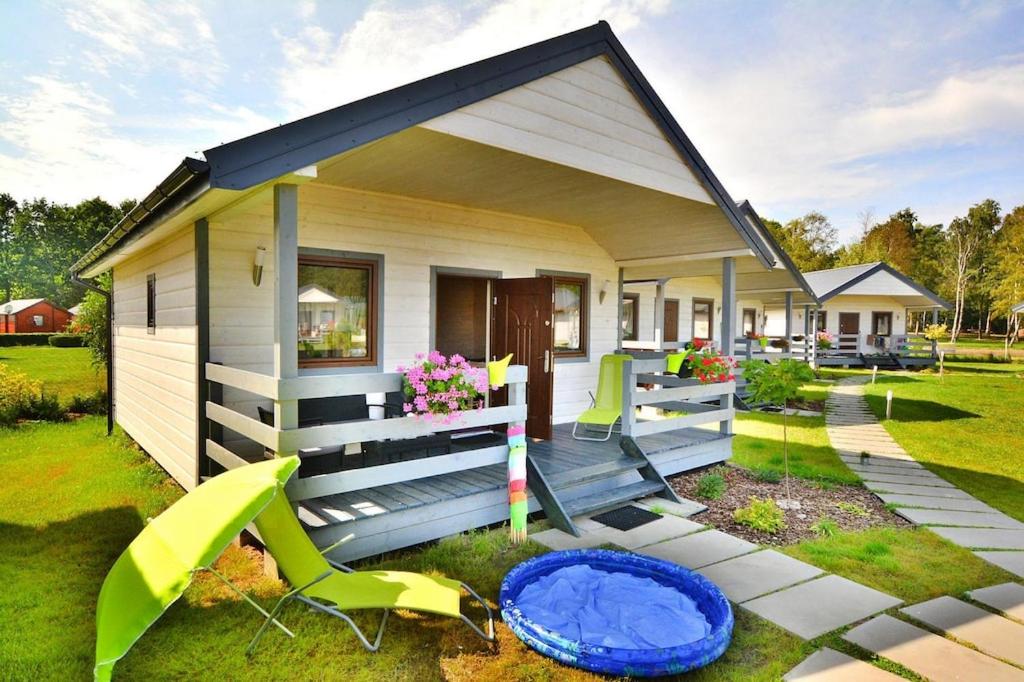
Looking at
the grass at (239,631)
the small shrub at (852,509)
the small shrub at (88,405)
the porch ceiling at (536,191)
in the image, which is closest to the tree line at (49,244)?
the small shrub at (88,405)

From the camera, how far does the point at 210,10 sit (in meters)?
7.85

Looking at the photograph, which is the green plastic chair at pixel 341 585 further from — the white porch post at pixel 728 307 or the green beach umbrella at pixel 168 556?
the white porch post at pixel 728 307

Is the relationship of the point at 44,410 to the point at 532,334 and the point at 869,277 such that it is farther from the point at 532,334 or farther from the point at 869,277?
the point at 869,277

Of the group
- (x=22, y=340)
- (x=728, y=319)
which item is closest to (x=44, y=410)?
(x=728, y=319)

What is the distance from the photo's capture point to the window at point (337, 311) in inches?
227

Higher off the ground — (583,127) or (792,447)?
(583,127)

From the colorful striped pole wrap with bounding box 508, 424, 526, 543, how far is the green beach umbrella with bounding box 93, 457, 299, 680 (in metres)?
2.21

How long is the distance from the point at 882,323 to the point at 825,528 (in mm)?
27966

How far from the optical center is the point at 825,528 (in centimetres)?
520

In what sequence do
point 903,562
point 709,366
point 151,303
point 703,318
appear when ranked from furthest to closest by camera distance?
1. point 703,318
2. point 151,303
3. point 709,366
4. point 903,562

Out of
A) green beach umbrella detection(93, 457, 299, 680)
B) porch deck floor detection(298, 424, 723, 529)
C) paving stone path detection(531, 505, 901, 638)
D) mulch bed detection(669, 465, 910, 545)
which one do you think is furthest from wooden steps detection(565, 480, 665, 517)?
green beach umbrella detection(93, 457, 299, 680)

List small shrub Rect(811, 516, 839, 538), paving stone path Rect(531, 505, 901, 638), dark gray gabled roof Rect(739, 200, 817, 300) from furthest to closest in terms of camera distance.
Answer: dark gray gabled roof Rect(739, 200, 817, 300), small shrub Rect(811, 516, 839, 538), paving stone path Rect(531, 505, 901, 638)

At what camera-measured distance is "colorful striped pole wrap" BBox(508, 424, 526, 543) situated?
15.5ft

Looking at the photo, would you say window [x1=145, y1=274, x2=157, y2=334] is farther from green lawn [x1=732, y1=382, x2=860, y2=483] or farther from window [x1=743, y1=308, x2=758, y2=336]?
window [x1=743, y1=308, x2=758, y2=336]
